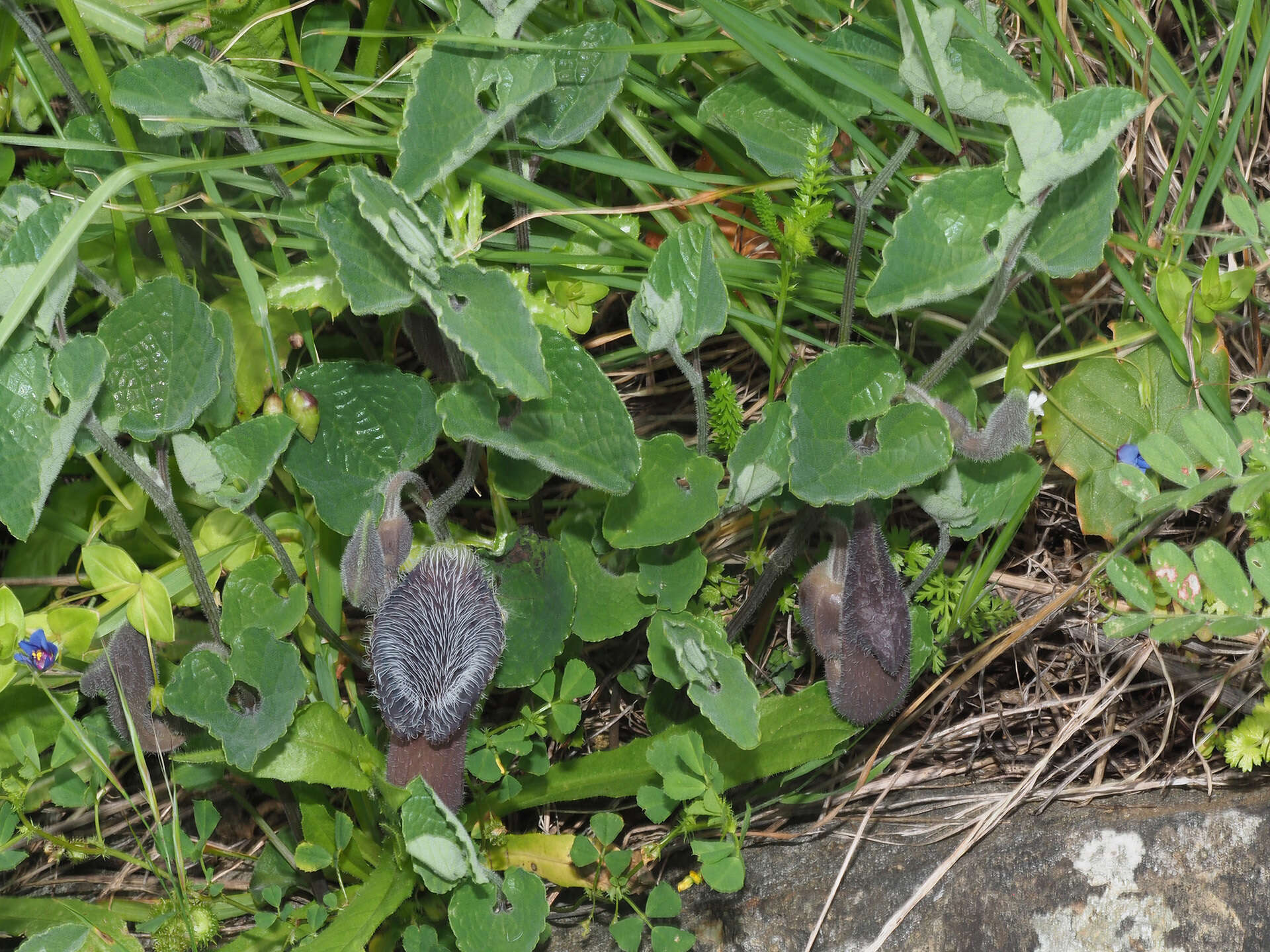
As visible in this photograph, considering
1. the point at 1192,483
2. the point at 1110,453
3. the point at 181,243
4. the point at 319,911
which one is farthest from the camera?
the point at 181,243

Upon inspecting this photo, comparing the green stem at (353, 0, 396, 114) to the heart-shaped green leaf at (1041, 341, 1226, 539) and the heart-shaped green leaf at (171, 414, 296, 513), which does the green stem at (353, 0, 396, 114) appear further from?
the heart-shaped green leaf at (1041, 341, 1226, 539)

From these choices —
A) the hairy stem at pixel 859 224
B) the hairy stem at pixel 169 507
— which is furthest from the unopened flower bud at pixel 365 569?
the hairy stem at pixel 859 224

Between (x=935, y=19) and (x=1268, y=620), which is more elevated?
(x=935, y=19)

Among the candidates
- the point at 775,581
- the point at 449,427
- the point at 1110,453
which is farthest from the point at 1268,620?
the point at 449,427

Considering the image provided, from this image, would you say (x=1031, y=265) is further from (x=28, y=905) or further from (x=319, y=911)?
(x=28, y=905)

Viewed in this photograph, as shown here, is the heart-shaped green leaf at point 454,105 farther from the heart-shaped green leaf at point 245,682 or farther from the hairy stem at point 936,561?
the hairy stem at point 936,561

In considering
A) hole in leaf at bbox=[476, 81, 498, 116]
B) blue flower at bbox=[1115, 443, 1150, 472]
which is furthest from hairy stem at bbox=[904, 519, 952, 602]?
hole in leaf at bbox=[476, 81, 498, 116]
